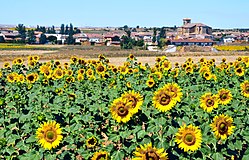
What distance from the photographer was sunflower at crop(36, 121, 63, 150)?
4.12 meters

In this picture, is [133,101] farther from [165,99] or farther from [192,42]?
[192,42]

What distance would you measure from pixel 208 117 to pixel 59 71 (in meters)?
4.32

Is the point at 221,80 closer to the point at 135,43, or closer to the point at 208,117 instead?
the point at 208,117

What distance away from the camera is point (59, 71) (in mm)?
8883

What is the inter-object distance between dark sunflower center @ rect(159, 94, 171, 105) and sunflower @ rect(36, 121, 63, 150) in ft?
3.78

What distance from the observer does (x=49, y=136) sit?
416 centimetres

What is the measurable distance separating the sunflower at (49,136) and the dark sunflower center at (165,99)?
45.3 inches

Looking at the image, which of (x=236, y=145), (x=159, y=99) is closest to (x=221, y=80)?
(x=236, y=145)

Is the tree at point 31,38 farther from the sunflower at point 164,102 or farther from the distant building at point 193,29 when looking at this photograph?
the sunflower at point 164,102

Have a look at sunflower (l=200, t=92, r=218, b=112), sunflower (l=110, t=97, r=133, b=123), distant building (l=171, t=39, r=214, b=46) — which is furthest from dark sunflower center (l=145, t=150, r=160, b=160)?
distant building (l=171, t=39, r=214, b=46)

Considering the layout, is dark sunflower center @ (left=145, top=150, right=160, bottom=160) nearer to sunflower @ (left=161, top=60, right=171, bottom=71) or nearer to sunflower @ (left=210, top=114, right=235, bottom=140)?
sunflower @ (left=210, top=114, right=235, bottom=140)

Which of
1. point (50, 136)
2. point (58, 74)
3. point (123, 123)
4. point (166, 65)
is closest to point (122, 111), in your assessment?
point (123, 123)

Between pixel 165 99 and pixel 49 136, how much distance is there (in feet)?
4.29

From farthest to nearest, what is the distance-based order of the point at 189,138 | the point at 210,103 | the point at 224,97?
1. the point at 224,97
2. the point at 210,103
3. the point at 189,138
